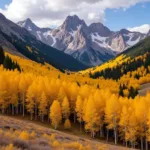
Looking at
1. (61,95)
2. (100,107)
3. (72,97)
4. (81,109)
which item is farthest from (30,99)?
(100,107)

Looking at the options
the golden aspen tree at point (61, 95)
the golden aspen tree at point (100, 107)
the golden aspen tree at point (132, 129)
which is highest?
the golden aspen tree at point (61, 95)

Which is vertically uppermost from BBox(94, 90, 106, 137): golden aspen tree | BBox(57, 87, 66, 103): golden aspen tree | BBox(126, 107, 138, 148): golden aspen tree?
BBox(57, 87, 66, 103): golden aspen tree

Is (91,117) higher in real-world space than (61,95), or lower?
lower

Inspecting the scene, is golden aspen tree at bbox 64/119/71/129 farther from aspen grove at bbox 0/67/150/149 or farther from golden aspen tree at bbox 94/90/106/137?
golden aspen tree at bbox 94/90/106/137

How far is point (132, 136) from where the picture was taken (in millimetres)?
74875

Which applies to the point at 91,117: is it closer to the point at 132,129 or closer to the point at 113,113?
the point at 113,113

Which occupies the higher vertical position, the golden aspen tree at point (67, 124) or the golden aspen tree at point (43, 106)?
the golden aspen tree at point (43, 106)

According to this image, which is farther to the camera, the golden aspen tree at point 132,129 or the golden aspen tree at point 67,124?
the golden aspen tree at point 67,124

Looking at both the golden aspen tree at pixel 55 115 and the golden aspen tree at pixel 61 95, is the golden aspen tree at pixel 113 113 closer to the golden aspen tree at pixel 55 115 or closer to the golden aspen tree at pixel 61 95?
the golden aspen tree at pixel 55 115

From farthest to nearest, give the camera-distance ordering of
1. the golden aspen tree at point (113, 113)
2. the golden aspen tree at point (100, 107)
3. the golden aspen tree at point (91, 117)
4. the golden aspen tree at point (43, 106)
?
the golden aspen tree at point (43, 106), the golden aspen tree at point (100, 107), the golden aspen tree at point (91, 117), the golden aspen tree at point (113, 113)

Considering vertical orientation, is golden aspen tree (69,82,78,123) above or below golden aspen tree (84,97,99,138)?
above

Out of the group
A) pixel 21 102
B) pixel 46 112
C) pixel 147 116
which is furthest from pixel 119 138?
pixel 21 102

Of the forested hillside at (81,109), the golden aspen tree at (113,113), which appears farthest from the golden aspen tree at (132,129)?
the golden aspen tree at (113,113)

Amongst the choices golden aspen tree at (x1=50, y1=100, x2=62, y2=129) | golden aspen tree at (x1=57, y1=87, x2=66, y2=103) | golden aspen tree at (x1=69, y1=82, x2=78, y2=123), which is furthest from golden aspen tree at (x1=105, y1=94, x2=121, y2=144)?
golden aspen tree at (x1=57, y1=87, x2=66, y2=103)
